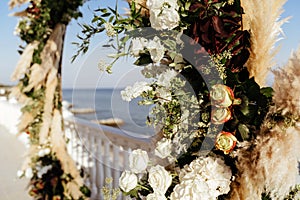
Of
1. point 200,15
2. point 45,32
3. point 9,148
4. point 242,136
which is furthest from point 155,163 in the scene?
point 9,148

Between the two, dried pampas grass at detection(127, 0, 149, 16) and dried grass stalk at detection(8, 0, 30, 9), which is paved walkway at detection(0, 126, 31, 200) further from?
dried pampas grass at detection(127, 0, 149, 16)

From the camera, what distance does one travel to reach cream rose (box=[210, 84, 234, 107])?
580 millimetres

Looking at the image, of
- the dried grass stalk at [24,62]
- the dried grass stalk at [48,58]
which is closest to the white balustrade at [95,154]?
the dried grass stalk at [48,58]

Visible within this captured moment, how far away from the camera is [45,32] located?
246cm

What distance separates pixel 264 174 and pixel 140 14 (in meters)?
0.38

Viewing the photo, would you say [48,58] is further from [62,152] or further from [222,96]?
[222,96]

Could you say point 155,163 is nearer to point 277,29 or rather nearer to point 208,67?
point 208,67

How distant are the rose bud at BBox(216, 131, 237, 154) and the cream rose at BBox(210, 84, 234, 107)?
0.05 m

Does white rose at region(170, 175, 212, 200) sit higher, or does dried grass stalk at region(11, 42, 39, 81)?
dried grass stalk at region(11, 42, 39, 81)

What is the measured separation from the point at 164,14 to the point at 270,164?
0.30 metres

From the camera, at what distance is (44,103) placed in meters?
2.55

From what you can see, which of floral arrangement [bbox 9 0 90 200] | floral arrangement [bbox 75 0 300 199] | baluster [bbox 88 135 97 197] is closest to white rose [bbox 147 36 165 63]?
floral arrangement [bbox 75 0 300 199]

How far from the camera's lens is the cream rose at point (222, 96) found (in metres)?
0.58

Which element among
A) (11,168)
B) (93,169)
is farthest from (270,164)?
(11,168)
